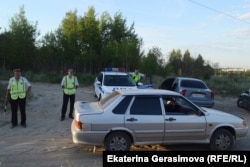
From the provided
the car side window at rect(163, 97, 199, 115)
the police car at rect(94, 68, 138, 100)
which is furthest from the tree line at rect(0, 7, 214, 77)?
the car side window at rect(163, 97, 199, 115)

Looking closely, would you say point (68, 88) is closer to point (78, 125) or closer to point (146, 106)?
point (78, 125)

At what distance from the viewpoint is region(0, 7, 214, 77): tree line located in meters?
33.8

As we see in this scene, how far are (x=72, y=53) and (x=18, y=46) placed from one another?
4.94m

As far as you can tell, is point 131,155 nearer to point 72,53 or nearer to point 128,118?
point 128,118

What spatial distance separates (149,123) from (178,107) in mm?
974

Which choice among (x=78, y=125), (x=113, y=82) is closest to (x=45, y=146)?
(x=78, y=125)

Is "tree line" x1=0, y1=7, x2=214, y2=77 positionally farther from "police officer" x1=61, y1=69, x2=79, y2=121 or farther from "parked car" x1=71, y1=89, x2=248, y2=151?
"parked car" x1=71, y1=89, x2=248, y2=151

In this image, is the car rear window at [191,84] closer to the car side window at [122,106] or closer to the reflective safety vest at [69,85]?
the reflective safety vest at [69,85]

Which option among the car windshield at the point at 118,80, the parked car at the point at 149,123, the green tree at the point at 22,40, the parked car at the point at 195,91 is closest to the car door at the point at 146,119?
the parked car at the point at 149,123

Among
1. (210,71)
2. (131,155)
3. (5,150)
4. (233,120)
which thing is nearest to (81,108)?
(5,150)

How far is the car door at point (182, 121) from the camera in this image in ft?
27.6

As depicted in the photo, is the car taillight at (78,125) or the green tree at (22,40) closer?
the car taillight at (78,125)

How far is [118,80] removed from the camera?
16312 mm

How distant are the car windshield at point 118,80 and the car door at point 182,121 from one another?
7.37 m
